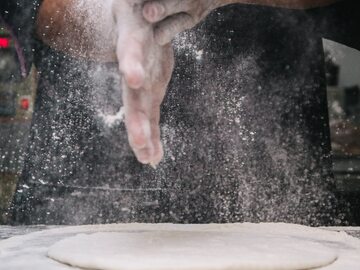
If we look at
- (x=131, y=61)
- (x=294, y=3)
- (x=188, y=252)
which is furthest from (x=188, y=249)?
(x=294, y=3)

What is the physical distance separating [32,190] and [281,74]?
0.86m

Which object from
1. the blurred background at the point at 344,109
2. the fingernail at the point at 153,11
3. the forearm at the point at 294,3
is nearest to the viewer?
the fingernail at the point at 153,11

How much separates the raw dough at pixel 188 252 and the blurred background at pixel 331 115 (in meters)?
0.76

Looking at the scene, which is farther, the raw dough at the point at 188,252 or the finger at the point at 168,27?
the finger at the point at 168,27

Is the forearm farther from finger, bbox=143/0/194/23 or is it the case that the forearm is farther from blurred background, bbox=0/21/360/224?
finger, bbox=143/0/194/23

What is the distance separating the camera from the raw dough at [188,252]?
0.80 meters

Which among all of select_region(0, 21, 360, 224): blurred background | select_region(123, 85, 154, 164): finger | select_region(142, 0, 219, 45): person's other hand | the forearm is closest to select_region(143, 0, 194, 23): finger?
select_region(142, 0, 219, 45): person's other hand

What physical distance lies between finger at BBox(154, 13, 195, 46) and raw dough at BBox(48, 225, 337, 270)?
357 mm

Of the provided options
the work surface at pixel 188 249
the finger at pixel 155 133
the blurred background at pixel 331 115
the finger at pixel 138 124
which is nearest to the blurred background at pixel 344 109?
the blurred background at pixel 331 115

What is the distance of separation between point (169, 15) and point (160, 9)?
8 centimetres

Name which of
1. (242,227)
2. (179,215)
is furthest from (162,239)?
(179,215)

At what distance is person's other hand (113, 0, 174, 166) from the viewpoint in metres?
0.79

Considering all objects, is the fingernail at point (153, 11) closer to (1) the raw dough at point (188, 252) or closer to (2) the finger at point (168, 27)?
(2) the finger at point (168, 27)

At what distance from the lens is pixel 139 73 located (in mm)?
765
